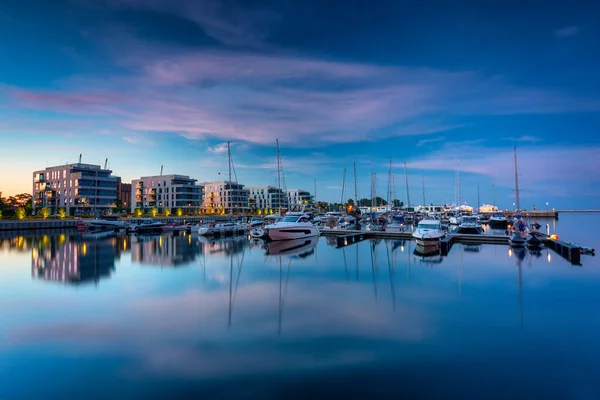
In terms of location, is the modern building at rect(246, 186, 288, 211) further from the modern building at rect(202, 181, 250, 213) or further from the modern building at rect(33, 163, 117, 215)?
the modern building at rect(33, 163, 117, 215)

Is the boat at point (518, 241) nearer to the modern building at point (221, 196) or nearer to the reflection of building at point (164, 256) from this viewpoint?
the reflection of building at point (164, 256)

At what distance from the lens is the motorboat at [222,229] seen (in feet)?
192

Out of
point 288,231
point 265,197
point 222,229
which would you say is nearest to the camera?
point 288,231

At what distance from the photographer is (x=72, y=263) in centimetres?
3119

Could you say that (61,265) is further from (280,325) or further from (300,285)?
(280,325)

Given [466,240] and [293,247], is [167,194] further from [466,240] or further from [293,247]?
Answer: [466,240]

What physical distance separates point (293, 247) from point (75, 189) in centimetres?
9897

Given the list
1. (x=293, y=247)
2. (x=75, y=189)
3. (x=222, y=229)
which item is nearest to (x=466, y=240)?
(x=293, y=247)

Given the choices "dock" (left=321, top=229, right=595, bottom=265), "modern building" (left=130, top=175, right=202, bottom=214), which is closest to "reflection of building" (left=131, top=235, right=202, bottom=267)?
"dock" (left=321, top=229, right=595, bottom=265)

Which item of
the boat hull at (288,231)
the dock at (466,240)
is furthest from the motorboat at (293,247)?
the dock at (466,240)

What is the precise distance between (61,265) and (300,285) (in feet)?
73.2

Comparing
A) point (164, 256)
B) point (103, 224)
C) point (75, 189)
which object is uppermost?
point (75, 189)

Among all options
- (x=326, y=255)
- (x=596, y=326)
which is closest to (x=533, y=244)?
(x=326, y=255)

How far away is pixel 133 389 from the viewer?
951 centimetres
